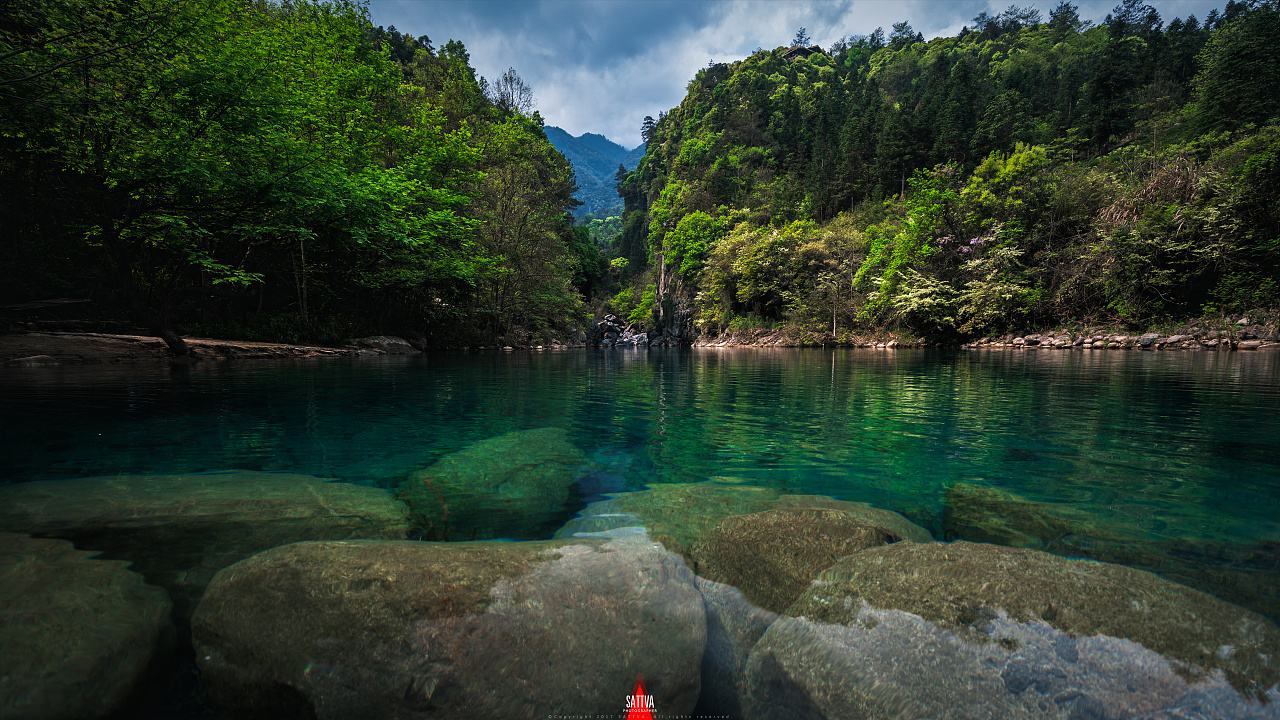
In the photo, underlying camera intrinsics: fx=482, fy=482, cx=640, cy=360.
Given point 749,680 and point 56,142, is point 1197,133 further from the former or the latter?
point 56,142

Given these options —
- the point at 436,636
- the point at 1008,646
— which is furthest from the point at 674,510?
the point at 1008,646

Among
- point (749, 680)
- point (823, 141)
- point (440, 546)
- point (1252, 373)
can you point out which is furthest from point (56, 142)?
point (823, 141)

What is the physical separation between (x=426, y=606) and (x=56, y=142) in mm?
13686

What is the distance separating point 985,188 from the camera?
87.1 ft

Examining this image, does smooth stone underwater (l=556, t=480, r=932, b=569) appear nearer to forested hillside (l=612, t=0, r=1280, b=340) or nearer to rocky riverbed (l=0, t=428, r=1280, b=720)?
rocky riverbed (l=0, t=428, r=1280, b=720)

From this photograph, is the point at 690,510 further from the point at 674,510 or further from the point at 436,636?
the point at 436,636

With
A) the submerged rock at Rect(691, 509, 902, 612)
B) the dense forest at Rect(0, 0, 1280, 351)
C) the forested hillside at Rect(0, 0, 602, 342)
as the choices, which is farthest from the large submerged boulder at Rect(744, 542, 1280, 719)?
the dense forest at Rect(0, 0, 1280, 351)

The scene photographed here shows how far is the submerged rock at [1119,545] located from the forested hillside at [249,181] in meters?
8.85

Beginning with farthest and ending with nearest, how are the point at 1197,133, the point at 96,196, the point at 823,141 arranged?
the point at 823,141, the point at 1197,133, the point at 96,196

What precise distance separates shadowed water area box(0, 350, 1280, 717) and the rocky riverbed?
0.02 metres

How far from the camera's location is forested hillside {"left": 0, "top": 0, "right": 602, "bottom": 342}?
8.41 meters

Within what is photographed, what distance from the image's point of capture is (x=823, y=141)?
48.3 meters

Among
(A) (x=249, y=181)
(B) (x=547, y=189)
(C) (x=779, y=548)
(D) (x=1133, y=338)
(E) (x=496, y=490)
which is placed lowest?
(E) (x=496, y=490)

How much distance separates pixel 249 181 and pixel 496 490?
1124 cm
